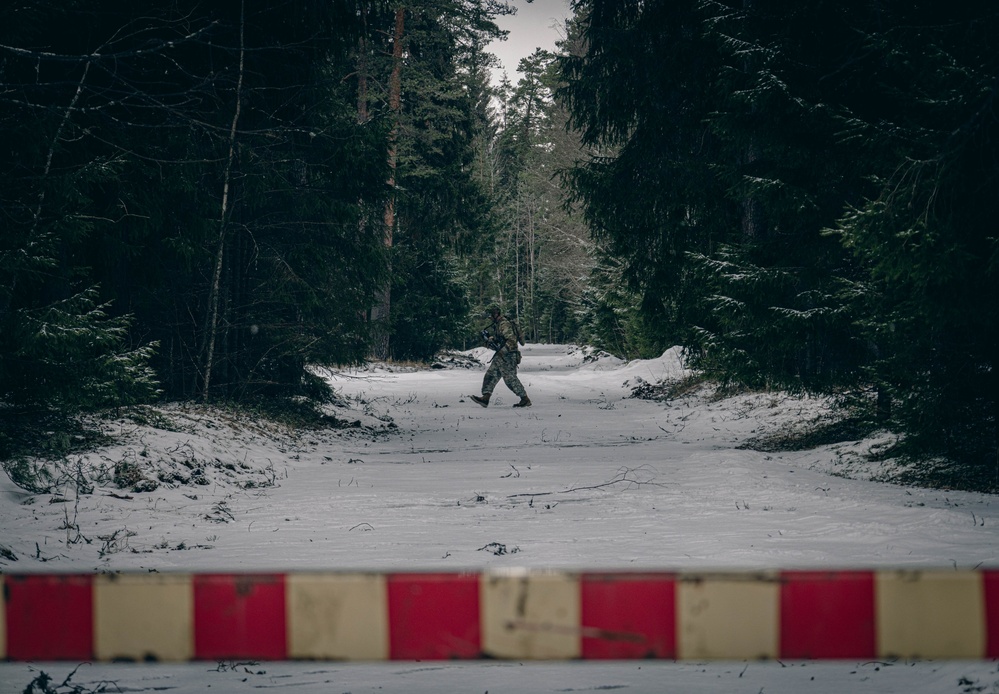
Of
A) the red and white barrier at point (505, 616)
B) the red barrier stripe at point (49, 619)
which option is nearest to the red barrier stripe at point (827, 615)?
the red and white barrier at point (505, 616)

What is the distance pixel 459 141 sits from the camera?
33094 millimetres

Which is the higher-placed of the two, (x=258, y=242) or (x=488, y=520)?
(x=258, y=242)

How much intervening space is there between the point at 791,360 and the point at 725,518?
15.5 feet

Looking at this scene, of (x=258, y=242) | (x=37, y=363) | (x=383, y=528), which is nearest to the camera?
(x=383, y=528)

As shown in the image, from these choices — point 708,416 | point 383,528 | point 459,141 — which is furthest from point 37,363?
point 459,141

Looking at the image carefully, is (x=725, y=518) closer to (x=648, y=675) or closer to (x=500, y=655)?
(x=648, y=675)

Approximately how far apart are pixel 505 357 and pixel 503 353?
0.13m

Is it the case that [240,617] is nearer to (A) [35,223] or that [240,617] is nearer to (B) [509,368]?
(A) [35,223]

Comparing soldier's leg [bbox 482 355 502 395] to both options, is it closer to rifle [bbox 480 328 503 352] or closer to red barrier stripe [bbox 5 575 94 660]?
rifle [bbox 480 328 503 352]

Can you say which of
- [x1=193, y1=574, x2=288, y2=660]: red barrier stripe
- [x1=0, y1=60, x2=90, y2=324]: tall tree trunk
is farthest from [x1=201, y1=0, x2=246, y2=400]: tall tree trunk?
[x1=193, y1=574, x2=288, y2=660]: red barrier stripe

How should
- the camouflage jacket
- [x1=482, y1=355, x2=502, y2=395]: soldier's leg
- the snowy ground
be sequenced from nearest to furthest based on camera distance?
the snowy ground < the camouflage jacket < [x1=482, y1=355, x2=502, y2=395]: soldier's leg

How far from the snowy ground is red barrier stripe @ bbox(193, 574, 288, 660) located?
118 cm

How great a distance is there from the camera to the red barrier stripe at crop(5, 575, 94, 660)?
2275 millimetres

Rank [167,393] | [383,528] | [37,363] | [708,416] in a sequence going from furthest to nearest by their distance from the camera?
[708,416] < [167,393] < [37,363] < [383,528]
